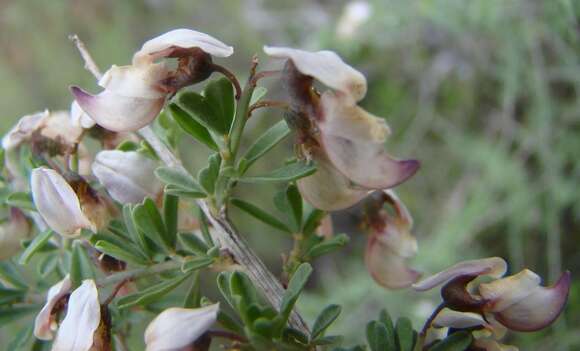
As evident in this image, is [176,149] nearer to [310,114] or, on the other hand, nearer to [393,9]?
[310,114]

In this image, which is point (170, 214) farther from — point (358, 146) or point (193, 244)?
point (358, 146)

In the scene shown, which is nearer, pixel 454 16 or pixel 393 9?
pixel 454 16

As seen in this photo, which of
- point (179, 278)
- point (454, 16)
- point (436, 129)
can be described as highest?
point (179, 278)

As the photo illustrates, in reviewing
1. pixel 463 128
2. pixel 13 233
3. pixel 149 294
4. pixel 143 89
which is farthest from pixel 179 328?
pixel 463 128

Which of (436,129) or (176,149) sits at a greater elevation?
(176,149)

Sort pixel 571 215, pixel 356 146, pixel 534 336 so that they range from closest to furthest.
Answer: pixel 356 146, pixel 534 336, pixel 571 215

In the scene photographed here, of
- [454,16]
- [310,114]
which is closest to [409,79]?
[454,16]
